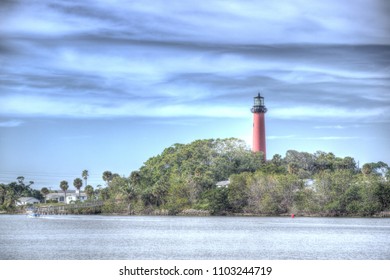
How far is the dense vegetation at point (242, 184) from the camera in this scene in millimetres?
32594

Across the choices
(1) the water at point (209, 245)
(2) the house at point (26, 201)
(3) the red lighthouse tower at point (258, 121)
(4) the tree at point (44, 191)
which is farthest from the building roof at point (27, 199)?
(1) the water at point (209, 245)

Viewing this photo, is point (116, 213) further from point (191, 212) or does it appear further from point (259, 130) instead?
point (259, 130)

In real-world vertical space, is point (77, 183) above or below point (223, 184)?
above

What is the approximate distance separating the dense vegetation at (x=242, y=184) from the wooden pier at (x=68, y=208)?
2.89 ft

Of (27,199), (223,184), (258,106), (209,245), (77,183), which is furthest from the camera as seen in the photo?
(27,199)

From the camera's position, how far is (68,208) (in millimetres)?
46438

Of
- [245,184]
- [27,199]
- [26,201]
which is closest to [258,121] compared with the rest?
[245,184]

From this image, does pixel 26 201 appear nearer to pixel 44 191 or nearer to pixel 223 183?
pixel 44 191

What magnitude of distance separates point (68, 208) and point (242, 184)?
15730 mm

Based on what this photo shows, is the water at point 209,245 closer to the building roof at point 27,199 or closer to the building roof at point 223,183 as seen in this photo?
the building roof at point 223,183

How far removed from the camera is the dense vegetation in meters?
32.6

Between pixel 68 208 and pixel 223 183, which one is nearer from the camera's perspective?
pixel 223 183
